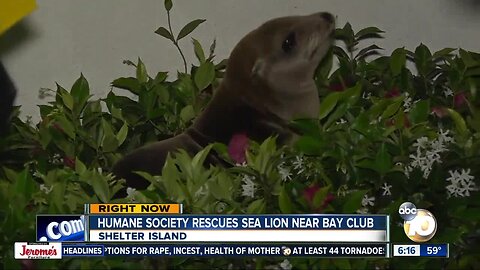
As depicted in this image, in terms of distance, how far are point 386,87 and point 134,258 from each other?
57cm

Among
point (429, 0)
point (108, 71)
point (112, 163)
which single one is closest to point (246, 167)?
point (112, 163)

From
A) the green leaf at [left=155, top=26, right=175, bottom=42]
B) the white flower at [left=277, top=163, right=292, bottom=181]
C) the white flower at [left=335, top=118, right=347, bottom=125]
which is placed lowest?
the white flower at [left=277, top=163, right=292, bottom=181]

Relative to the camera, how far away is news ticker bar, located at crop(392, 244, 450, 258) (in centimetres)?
90

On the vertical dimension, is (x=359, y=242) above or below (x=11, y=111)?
below

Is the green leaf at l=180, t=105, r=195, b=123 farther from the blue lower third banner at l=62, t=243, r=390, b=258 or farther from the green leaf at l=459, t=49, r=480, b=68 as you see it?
the green leaf at l=459, t=49, r=480, b=68

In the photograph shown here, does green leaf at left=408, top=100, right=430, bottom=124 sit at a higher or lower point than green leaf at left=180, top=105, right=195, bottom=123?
lower

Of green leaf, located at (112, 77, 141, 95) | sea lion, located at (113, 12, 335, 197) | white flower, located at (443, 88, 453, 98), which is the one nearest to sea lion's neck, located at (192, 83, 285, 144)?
sea lion, located at (113, 12, 335, 197)

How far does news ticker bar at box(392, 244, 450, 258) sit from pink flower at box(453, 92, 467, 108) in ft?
1.02

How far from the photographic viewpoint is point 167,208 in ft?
2.92

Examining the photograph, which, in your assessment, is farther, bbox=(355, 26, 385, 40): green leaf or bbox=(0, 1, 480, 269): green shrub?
bbox=(355, 26, 385, 40): green leaf

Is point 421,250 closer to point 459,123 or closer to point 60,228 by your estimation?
point 459,123

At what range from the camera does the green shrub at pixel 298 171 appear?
0.90 m

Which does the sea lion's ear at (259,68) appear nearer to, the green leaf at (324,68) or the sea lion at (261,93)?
the sea lion at (261,93)

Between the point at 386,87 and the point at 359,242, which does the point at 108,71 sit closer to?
the point at 386,87
